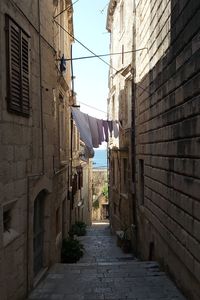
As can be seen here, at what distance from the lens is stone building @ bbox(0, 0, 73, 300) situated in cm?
634

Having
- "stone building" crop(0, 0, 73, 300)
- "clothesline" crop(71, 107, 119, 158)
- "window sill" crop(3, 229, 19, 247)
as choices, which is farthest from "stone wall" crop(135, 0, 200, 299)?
"clothesline" crop(71, 107, 119, 158)

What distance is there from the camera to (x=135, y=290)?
26.5ft

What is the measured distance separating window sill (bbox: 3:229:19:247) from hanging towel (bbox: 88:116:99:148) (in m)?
9.59

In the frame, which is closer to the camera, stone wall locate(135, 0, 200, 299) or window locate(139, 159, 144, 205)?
Answer: stone wall locate(135, 0, 200, 299)

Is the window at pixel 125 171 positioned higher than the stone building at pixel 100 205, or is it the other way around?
the window at pixel 125 171

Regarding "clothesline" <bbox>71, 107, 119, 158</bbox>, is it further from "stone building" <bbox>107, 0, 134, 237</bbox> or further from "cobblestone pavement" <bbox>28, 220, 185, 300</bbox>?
"cobblestone pavement" <bbox>28, 220, 185, 300</bbox>

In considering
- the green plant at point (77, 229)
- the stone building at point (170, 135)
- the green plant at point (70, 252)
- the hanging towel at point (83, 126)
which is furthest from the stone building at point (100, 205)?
the stone building at point (170, 135)

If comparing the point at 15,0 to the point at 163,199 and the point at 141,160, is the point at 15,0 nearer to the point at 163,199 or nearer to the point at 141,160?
the point at 163,199

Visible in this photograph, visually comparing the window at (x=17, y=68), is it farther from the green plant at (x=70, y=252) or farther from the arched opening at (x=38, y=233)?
the green plant at (x=70, y=252)

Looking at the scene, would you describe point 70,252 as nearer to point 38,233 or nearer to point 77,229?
point 38,233

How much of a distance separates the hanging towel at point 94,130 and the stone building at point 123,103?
1.07m

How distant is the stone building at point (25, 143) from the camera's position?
20.8 ft

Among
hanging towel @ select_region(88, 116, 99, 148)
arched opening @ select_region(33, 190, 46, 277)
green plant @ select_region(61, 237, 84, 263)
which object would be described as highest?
hanging towel @ select_region(88, 116, 99, 148)

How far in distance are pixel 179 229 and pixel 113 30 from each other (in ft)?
51.2
